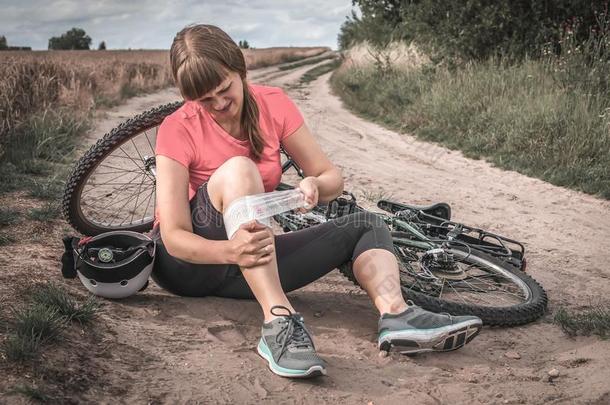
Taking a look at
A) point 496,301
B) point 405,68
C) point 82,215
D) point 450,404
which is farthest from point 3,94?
point 405,68

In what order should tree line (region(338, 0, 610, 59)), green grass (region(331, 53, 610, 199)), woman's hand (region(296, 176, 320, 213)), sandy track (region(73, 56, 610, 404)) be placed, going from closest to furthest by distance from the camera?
sandy track (region(73, 56, 610, 404)) < woman's hand (region(296, 176, 320, 213)) < green grass (region(331, 53, 610, 199)) < tree line (region(338, 0, 610, 59))

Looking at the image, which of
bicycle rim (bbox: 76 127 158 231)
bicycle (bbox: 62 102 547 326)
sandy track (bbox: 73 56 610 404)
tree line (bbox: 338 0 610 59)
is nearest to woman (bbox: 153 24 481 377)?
sandy track (bbox: 73 56 610 404)

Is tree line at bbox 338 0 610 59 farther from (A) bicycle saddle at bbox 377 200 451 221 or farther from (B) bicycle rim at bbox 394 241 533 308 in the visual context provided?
(B) bicycle rim at bbox 394 241 533 308

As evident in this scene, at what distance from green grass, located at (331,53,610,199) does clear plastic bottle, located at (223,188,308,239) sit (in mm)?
4168

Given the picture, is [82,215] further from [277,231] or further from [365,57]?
[365,57]

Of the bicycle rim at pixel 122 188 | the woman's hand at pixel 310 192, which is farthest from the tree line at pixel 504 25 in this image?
the woman's hand at pixel 310 192

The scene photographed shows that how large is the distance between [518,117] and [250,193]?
5.60 m

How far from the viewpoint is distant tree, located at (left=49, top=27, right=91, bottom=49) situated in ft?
199

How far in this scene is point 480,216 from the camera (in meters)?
5.25

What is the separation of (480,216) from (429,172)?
1.60 meters

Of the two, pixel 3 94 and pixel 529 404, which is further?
pixel 3 94

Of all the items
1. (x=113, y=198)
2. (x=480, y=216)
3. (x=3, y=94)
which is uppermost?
(x=3, y=94)

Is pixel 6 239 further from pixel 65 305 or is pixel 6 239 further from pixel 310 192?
pixel 310 192

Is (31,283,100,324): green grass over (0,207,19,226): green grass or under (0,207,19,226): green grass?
under
